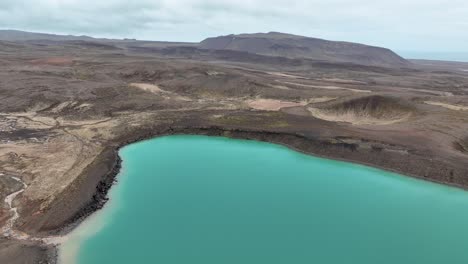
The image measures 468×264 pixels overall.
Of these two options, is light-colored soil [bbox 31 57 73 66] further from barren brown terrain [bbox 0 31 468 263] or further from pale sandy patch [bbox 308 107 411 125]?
pale sandy patch [bbox 308 107 411 125]

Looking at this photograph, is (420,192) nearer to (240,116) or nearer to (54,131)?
(240,116)

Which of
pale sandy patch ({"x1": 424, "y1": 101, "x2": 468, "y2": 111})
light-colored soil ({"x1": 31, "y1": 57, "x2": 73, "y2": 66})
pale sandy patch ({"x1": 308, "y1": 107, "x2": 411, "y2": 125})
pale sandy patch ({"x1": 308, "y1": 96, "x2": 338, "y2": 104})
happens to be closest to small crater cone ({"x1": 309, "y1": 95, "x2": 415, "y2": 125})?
pale sandy patch ({"x1": 308, "y1": 107, "x2": 411, "y2": 125})

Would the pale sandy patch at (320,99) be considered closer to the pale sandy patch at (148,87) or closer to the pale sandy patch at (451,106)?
the pale sandy patch at (451,106)

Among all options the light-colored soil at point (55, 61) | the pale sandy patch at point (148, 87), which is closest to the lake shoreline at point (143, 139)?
the pale sandy patch at point (148, 87)

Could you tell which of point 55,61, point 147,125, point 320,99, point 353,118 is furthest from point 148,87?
point 353,118

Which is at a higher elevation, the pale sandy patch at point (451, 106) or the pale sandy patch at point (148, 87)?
the pale sandy patch at point (451, 106)
